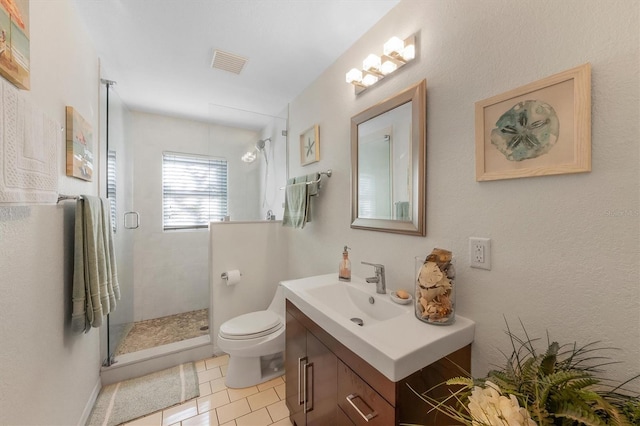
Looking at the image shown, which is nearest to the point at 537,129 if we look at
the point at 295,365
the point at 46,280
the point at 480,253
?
the point at 480,253

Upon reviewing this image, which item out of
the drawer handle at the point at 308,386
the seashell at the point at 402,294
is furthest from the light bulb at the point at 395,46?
the drawer handle at the point at 308,386

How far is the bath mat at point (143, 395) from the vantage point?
62.4 inches

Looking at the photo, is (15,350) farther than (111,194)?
No

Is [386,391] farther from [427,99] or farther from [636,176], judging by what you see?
[427,99]

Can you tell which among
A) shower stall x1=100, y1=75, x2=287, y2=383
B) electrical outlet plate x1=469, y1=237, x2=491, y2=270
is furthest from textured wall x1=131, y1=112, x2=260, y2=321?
electrical outlet plate x1=469, y1=237, x2=491, y2=270

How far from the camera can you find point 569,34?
78 centimetres

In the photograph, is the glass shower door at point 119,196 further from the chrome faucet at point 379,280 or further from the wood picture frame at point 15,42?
the chrome faucet at point 379,280

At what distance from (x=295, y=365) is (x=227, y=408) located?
26.9 inches

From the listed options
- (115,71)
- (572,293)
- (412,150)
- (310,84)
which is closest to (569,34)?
(412,150)

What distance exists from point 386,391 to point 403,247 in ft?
2.29

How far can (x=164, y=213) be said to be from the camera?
9.45 feet

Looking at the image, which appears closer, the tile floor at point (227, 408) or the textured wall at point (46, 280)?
the textured wall at point (46, 280)

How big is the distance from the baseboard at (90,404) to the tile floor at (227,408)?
0.83ft

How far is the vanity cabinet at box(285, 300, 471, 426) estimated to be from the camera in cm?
81
